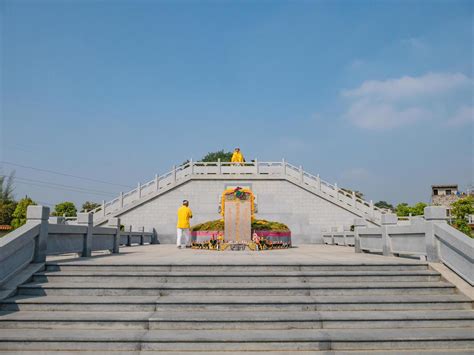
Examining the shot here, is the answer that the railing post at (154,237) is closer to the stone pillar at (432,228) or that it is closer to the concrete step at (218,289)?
the concrete step at (218,289)

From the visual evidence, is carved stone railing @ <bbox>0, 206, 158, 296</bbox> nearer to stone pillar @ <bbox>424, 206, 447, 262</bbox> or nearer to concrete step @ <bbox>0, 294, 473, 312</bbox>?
concrete step @ <bbox>0, 294, 473, 312</bbox>

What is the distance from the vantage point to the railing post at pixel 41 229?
6.25m

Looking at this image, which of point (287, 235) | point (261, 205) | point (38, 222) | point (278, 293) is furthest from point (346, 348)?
point (261, 205)

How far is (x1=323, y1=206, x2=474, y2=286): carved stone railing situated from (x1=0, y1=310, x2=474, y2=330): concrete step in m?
1.26

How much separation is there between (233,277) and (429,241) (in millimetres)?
3974

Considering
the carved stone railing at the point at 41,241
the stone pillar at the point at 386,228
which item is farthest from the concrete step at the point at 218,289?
the stone pillar at the point at 386,228

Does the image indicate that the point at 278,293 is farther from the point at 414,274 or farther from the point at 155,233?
the point at 155,233

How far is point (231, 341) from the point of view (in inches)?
166

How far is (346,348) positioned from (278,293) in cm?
133

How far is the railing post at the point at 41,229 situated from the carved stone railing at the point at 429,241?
7354mm

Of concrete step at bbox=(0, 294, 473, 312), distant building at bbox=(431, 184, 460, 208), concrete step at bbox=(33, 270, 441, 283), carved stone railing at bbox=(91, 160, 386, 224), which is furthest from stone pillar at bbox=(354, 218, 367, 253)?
distant building at bbox=(431, 184, 460, 208)

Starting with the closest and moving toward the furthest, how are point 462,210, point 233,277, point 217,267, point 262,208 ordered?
point 233,277 → point 217,267 → point 462,210 → point 262,208

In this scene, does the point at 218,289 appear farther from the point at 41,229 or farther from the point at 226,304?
the point at 41,229

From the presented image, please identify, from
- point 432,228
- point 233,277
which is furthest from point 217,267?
point 432,228
